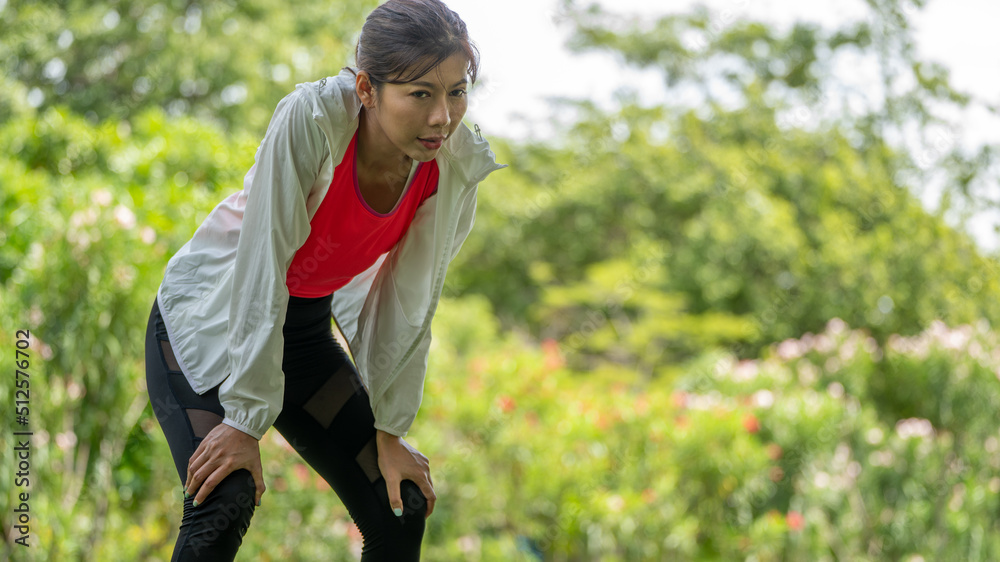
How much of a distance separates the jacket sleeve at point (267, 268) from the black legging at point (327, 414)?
5.1 inches

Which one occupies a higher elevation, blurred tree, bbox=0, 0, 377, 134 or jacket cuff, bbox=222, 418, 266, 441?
jacket cuff, bbox=222, 418, 266, 441

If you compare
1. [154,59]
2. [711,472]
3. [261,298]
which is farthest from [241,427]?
[154,59]

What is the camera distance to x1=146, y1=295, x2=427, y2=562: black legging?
57.8 inches

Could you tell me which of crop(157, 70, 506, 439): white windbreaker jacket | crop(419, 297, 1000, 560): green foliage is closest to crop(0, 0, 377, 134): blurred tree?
crop(419, 297, 1000, 560): green foliage

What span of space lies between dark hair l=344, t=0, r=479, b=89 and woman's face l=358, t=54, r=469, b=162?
0.05 feet

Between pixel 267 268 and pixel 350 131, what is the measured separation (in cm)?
30

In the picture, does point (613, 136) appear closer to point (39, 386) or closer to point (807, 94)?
point (807, 94)

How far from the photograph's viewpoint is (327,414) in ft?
5.26

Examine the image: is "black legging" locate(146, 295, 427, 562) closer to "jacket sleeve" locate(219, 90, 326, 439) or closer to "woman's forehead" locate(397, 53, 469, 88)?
"jacket sleeve" locate(219, 90, 326, 439)

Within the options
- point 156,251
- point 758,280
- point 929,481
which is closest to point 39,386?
point 156,251

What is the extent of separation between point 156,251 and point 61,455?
0.92 metres

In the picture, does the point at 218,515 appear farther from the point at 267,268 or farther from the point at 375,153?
the point at 375,153

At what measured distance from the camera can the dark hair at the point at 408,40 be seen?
137 centimetres

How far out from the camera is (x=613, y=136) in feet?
38.6
